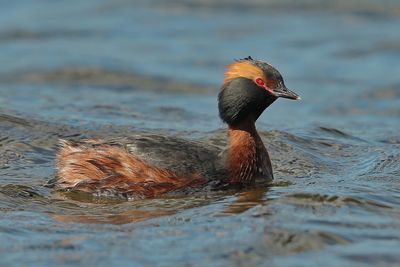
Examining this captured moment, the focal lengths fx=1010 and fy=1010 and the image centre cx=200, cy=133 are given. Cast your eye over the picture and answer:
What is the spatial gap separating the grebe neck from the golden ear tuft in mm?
515

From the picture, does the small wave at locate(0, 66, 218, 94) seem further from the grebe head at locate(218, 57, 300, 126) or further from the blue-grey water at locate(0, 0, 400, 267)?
the grebe head at locate(218, 57, 300, 126)

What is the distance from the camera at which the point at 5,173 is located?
34.8ft

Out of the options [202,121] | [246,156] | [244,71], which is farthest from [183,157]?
[202,121]

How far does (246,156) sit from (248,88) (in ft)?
2.30

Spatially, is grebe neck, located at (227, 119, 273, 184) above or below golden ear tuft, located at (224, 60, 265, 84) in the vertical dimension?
below

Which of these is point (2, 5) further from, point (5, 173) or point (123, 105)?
point (5, 173)

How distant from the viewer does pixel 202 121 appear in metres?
14.1

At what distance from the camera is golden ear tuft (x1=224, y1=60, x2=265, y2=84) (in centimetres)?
1021

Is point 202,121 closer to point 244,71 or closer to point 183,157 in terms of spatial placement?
point 244,71

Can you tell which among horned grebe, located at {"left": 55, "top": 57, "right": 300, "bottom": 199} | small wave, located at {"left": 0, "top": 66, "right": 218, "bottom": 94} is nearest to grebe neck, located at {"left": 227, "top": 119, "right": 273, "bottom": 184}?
horned grebe, located at {"left": 55, "top": 57, "right": 300, "bottom": 199}

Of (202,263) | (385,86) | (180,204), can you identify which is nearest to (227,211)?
(180,204)

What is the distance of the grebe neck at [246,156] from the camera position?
33.3 feet

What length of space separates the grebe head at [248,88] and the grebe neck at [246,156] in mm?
212

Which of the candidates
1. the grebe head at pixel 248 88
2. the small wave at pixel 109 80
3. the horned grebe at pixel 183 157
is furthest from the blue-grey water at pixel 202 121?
the grebe head at pixel 248 88
